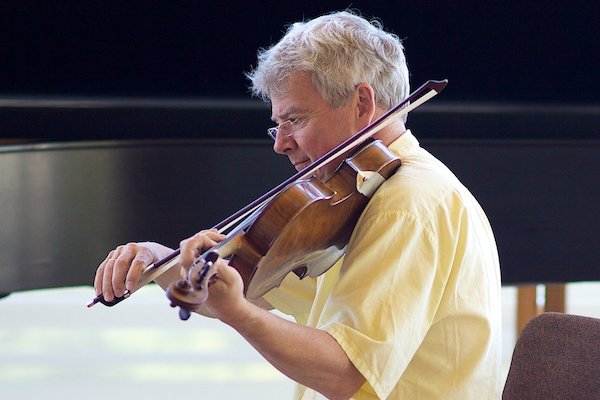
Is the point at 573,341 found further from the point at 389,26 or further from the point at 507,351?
the point at 389,26

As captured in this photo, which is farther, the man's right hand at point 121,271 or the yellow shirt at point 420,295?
the man's right hand at point 121,271

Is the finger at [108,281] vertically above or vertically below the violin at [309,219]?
below

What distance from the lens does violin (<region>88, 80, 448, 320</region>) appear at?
1.33m

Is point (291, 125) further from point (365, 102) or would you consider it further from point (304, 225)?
point (304, 225)

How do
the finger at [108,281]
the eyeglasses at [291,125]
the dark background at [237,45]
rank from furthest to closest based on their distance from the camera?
the dark background at [237,45] < the eyeglasses at [291,125] < the finger at [108,281]

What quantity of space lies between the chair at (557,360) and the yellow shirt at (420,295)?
0.24m

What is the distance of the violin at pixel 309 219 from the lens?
133 centimetres

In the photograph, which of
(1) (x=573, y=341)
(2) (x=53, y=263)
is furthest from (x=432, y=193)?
(2) (x=53, y=263)

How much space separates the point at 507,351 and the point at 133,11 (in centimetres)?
225

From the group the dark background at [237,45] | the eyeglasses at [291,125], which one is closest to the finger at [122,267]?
the eyeglasses at [291,125]

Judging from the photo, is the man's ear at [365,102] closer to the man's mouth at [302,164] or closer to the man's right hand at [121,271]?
the man's mouth at [302,164]

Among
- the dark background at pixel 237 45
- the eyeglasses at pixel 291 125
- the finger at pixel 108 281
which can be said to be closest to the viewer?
the finger at pixel 108 281

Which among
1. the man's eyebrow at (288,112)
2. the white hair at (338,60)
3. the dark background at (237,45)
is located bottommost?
the dark background at (237,45)

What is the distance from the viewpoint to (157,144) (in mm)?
3445
